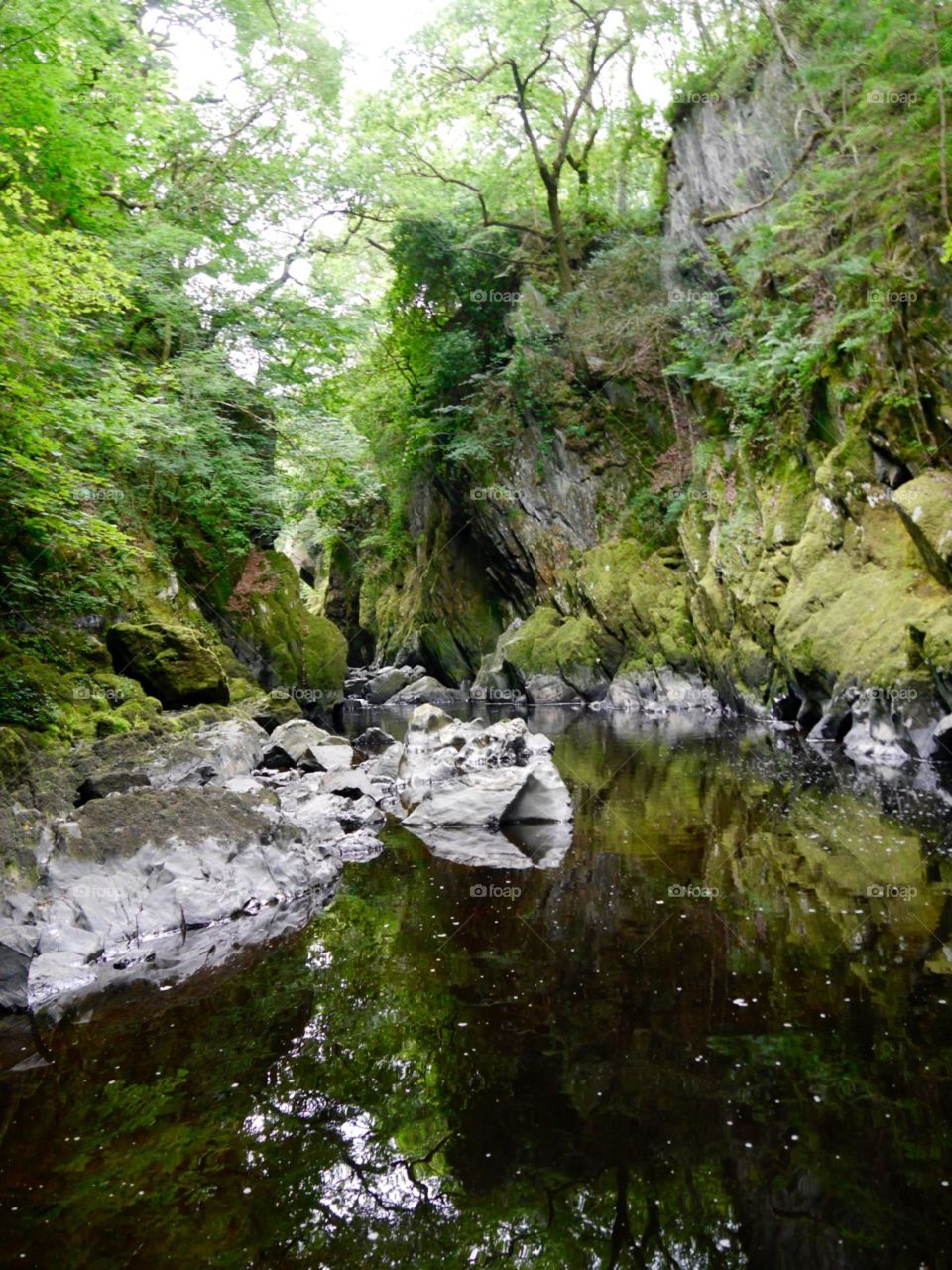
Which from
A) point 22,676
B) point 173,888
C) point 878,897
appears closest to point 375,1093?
point 173,888

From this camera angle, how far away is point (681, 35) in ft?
70.2

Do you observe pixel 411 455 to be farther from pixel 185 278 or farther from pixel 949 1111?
pixel 949 1111

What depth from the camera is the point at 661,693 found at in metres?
20.6

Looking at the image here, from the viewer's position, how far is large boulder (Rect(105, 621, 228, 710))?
10.9 metres

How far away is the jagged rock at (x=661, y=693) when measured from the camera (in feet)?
65.1

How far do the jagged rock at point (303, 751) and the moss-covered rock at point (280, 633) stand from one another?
5521 mm

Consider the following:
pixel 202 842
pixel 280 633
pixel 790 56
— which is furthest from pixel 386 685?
pixel 202 842

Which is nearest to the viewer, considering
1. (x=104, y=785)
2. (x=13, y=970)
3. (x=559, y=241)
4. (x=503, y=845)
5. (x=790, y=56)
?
(x=13, y=970)

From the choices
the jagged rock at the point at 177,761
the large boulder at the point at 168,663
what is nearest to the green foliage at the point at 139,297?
the large boulder at the point at 168,663

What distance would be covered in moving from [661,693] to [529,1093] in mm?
18002

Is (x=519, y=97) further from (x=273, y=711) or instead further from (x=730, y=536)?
(x=273, y=711)

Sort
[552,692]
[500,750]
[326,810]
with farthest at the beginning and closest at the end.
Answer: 1. [552,692]
2. [500,750]
3. [326,810]

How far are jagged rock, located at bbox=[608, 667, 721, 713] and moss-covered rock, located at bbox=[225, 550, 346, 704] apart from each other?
8.44 metres

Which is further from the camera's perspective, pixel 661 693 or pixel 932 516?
pixel 661 693
